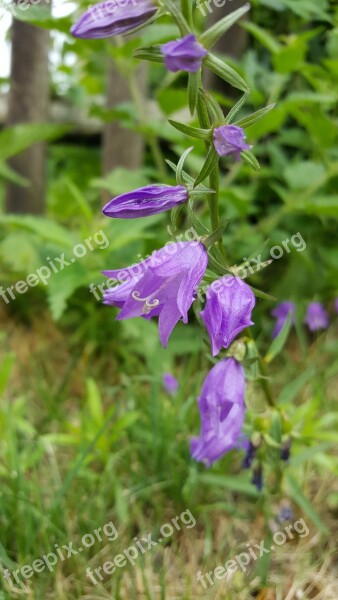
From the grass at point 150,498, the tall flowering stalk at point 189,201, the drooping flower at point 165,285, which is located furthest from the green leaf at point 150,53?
the grass at point 150,498

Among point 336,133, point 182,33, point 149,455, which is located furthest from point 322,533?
point 336,133

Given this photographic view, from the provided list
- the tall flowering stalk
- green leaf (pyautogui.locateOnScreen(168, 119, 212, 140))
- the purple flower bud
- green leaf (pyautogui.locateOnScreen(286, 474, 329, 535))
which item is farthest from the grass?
green leaf (pyautogui.locateOnScreen(168, 119, 212, 140))

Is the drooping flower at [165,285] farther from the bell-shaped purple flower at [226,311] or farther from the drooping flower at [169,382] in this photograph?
the drooping flower at [169,382]

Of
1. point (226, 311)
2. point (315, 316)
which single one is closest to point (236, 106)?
point (226, 311)

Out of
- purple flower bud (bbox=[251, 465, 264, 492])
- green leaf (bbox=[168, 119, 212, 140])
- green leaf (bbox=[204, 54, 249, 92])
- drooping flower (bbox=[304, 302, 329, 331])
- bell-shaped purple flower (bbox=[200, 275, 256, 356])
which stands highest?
green leaf (bbox=[204, 54, 249, 92])

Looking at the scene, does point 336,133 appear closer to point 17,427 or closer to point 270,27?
point 270,27

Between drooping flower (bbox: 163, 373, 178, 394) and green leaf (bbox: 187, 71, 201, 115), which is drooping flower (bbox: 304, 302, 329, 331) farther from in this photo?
green leaf (bbox: 187, 71, 201, 115)

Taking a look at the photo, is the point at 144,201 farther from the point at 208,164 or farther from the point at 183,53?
the point at 183,53
